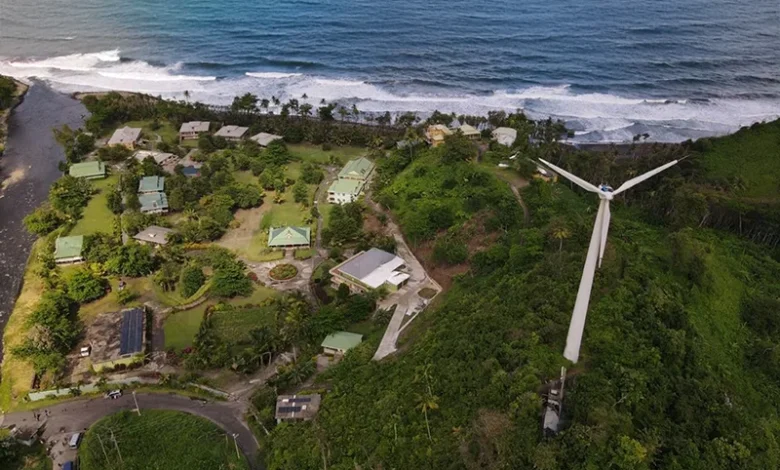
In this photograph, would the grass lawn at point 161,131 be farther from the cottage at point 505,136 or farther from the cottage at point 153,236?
the cottage at point 505,136

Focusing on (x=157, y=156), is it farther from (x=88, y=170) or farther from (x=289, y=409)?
(x=289, y=409)

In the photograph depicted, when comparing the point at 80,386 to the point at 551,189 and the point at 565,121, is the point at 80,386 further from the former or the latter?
the point at 565,121

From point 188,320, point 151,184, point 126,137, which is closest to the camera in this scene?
point 188,320

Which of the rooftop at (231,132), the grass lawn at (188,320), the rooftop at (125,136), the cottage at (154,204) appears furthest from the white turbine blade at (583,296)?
the rooftop at (125,136)

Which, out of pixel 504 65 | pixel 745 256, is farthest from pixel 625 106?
pixel 745 256

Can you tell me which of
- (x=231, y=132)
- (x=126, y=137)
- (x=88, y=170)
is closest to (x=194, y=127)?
(x=231, y=132)

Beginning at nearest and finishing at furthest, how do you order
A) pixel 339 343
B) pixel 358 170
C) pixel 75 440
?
pixel 75 440, pixel 339 343, pixel 358 170
